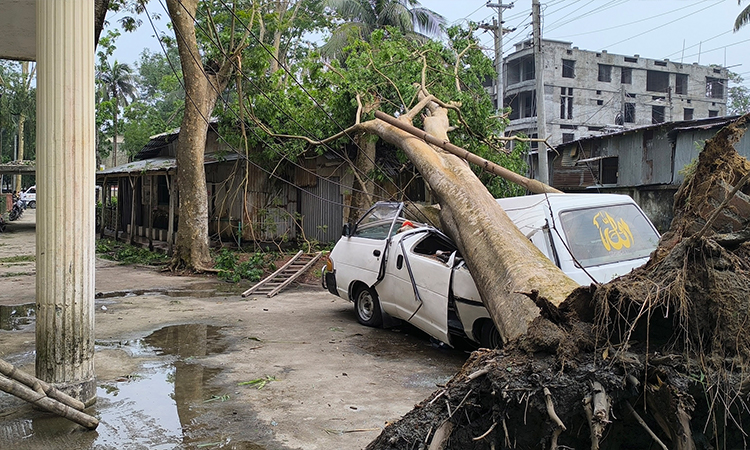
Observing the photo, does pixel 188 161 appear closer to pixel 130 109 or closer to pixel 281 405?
pixel 281 405

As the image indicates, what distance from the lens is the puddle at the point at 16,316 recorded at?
858 centimetres

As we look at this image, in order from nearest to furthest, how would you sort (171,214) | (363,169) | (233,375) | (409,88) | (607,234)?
(233,375), (607,234), (409,88), (363,169), (171,214)

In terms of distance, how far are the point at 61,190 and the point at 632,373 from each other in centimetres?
451

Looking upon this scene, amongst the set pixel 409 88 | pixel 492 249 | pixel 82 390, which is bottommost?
pixel 82 390

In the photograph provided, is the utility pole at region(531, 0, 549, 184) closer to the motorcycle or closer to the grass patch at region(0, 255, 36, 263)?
the grass patch at region(0, 255, 36, 263)

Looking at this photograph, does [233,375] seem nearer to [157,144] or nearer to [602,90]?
[157,144]

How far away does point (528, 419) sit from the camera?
3.13 meters

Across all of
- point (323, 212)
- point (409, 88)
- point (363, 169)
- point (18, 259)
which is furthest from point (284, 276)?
point (18, 259)

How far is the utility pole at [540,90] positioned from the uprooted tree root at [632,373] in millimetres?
14658

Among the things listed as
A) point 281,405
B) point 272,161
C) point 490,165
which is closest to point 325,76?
point 272,161

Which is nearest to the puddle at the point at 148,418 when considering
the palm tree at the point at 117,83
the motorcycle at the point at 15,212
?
the motorcycle at the point at 15,212

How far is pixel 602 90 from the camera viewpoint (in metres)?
41.6

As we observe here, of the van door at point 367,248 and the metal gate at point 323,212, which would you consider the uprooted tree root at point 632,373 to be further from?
the metal gate at point 323,212

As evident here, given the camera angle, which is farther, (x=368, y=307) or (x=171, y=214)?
(x=171, y=214)
